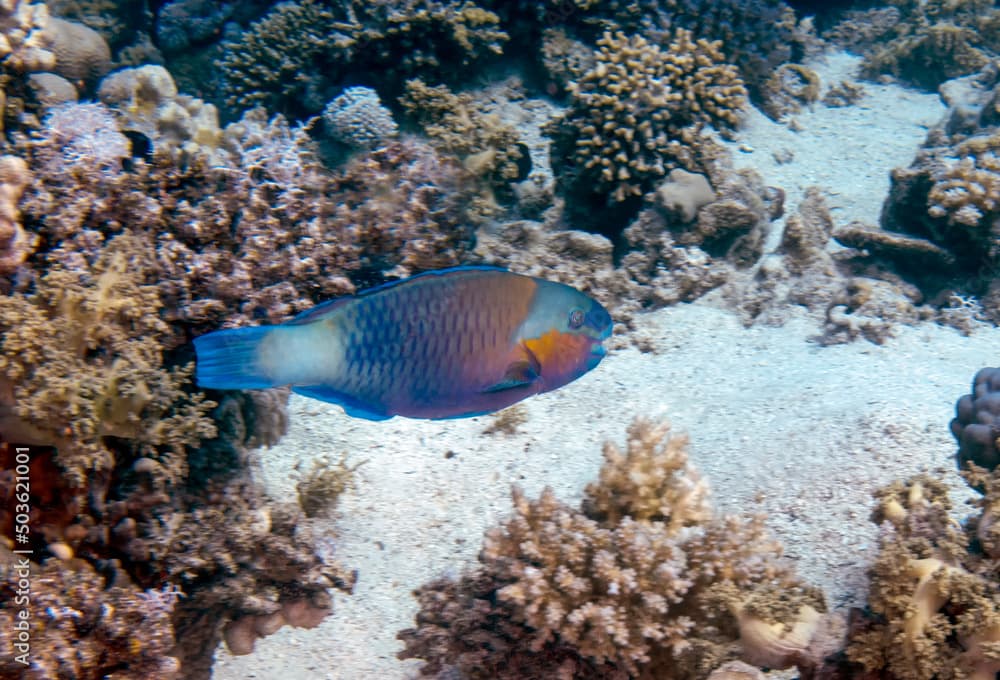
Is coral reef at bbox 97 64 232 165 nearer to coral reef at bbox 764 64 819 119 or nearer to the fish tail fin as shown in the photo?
the fish tail fin

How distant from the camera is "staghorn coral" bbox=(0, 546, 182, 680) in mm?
2545

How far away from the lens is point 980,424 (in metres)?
3.79

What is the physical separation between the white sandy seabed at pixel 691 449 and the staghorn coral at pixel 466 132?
2.28 meters

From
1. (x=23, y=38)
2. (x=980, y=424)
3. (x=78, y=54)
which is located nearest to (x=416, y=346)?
(x=980, y=424)

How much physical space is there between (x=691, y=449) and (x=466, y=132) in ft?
13.8

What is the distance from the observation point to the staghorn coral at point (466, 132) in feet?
22.4

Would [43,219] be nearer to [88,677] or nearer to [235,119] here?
[88,677]

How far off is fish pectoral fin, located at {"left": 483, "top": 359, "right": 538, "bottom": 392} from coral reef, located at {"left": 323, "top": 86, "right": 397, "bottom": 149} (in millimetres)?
5072

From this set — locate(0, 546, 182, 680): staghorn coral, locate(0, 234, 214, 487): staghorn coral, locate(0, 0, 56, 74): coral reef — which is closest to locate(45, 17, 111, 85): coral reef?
locate(0, 0, 56, 74): coral reef

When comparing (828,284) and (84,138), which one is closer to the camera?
(84,138)

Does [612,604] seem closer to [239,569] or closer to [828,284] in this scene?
[239,569]

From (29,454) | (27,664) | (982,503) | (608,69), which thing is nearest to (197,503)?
(29,454)

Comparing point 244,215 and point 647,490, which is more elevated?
point 244,215

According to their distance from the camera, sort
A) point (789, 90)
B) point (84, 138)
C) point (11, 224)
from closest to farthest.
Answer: point (11, 224), point (84, 138), point (789, 90)
